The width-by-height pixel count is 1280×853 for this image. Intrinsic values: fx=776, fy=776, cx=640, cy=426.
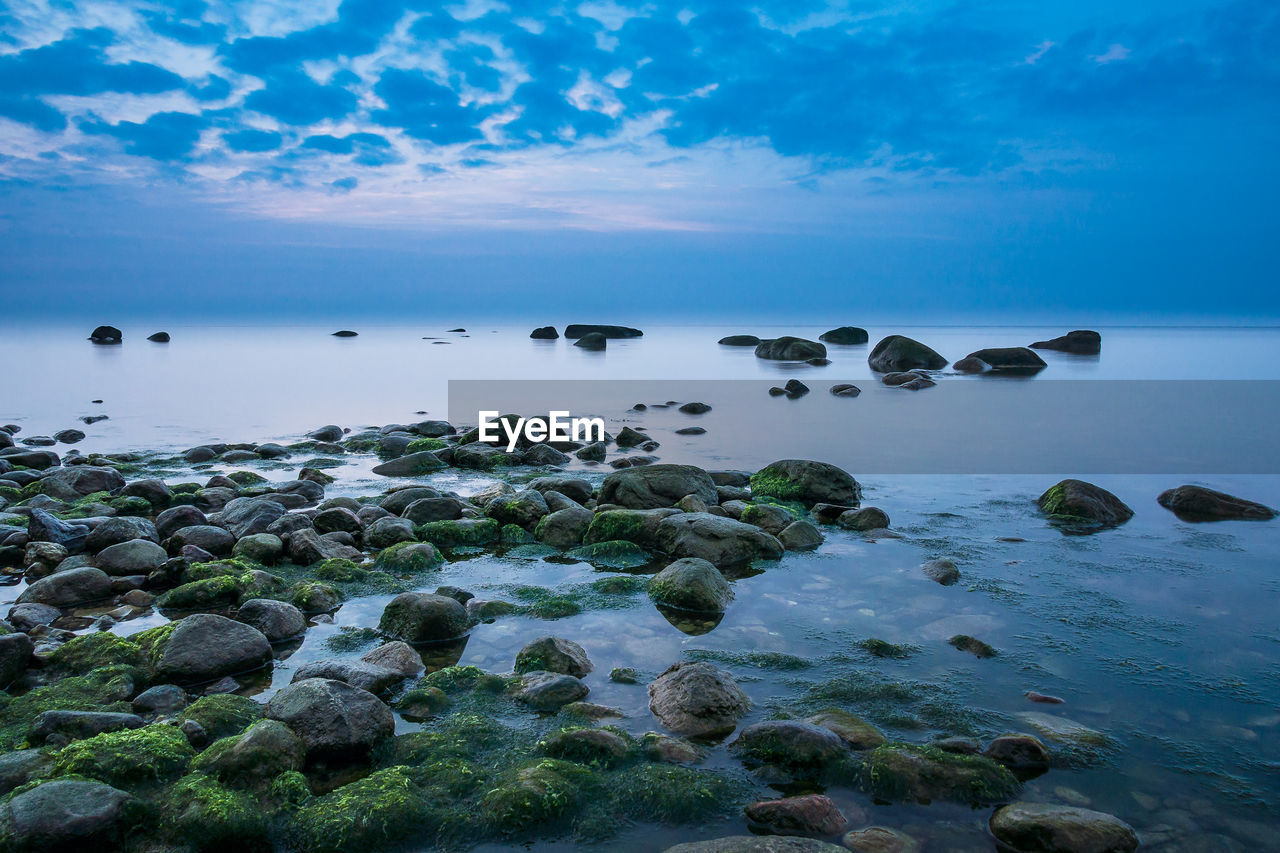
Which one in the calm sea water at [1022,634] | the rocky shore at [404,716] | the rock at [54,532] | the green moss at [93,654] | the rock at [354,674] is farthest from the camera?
the rock at [54,532]

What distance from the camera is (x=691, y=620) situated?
681 centimetres

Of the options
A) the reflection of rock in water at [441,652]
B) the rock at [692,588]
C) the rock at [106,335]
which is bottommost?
the reflection of rock in water at [441,652]

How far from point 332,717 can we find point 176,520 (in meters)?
5.60

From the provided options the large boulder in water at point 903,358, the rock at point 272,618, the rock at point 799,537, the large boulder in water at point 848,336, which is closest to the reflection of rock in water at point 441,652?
the rock at point 272,618

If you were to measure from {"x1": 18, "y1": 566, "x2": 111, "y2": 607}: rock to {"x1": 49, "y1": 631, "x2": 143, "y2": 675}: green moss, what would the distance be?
131cm

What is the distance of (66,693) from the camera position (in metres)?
5.05

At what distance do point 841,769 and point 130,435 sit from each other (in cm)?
1940

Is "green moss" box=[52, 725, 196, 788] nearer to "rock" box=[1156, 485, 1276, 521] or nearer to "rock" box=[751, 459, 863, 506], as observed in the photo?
"rock" box=[751, 459, 863, 506]

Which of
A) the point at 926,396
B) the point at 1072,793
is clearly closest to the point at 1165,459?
the point at 926,396

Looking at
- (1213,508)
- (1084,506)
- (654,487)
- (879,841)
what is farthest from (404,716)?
(1213,508)

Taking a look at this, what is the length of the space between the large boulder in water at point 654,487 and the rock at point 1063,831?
6.65 metres

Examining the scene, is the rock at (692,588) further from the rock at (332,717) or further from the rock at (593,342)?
the rock at (593,342)

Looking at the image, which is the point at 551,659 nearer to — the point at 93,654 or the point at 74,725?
the point at 74,725

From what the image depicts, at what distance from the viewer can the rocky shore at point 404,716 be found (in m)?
3.84
